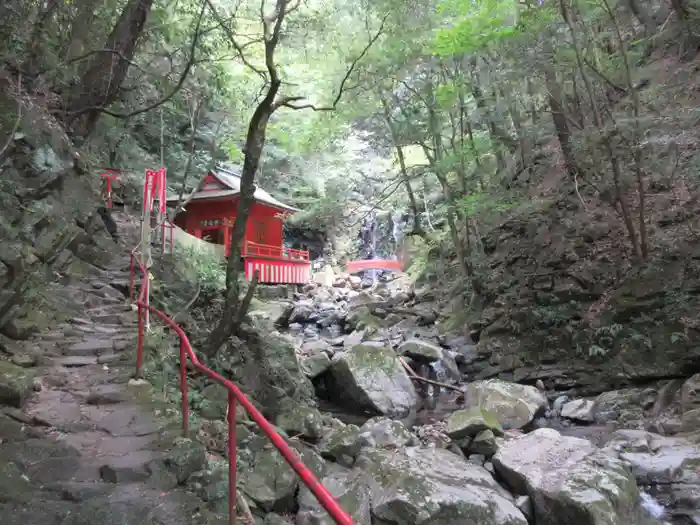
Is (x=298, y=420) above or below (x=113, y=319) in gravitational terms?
below

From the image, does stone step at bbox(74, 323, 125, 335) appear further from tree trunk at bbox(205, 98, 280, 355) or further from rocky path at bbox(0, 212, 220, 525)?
tree trunk at bbox(205, 98, 280, 355)

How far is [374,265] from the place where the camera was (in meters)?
28.9

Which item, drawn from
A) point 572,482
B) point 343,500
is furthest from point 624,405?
point 343,500

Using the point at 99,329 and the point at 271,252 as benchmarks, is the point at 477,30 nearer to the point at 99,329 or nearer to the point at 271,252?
the point at 99,329

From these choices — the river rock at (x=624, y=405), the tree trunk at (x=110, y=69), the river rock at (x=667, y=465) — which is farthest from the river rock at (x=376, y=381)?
the tree trunk at (x=110, y=69)

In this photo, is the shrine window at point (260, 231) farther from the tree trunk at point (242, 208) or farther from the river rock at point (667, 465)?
the river rock at point (667, 465)

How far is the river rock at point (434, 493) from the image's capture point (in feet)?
16.3

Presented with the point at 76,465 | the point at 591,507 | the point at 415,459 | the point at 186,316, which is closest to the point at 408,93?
the point at 186,316

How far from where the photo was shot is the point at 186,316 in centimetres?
793

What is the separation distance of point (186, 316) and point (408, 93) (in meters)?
11.0

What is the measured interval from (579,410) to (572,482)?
4323mm

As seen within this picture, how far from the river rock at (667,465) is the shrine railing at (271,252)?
11.5 metres

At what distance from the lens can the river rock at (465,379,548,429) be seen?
8.68 m

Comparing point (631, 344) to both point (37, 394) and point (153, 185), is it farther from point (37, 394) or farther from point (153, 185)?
point (37, 394)
